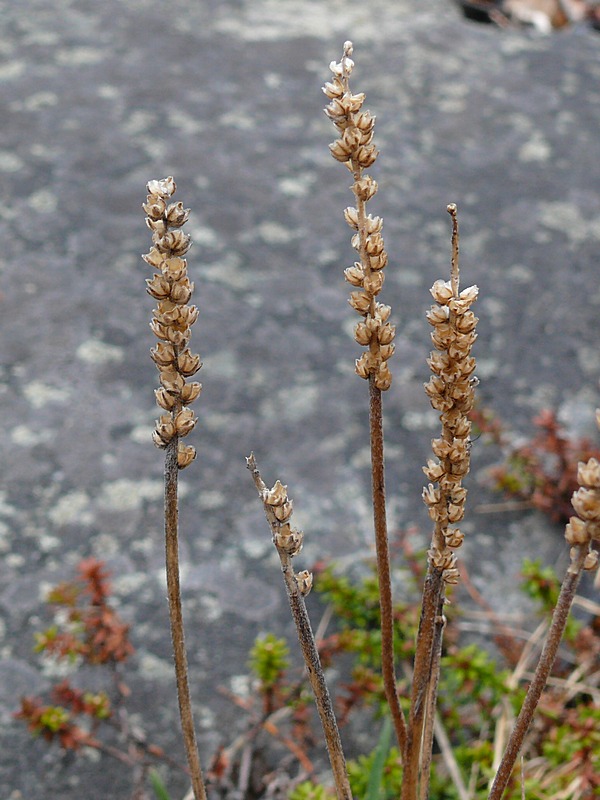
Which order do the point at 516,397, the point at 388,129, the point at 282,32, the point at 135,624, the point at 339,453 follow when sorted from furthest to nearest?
the point at 282,32, the point at 388,129, the point at 516,397, the point at 339,453, the point at 135,624

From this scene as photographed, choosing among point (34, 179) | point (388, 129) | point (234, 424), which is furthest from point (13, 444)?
point (388, 129)

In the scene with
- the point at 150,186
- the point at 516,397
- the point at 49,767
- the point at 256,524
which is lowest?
the point at 49,767

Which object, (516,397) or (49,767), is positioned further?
(516,397)

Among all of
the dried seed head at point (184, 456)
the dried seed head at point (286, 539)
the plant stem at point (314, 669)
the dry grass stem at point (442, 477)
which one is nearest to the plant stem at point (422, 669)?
the dry grass stem at point (442, 477)

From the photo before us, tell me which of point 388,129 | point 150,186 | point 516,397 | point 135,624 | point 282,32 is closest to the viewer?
point 150,186

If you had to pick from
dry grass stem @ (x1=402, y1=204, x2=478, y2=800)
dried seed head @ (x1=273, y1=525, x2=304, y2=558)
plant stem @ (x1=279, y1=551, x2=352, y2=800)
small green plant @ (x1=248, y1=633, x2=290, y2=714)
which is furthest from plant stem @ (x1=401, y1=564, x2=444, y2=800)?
small green plant @ (x1=248, y1=633, x2=290, y2=714)

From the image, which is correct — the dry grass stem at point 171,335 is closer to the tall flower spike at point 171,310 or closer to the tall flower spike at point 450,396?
the tall flower spike at point 171,310

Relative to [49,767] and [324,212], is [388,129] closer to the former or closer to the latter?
[324,212]
